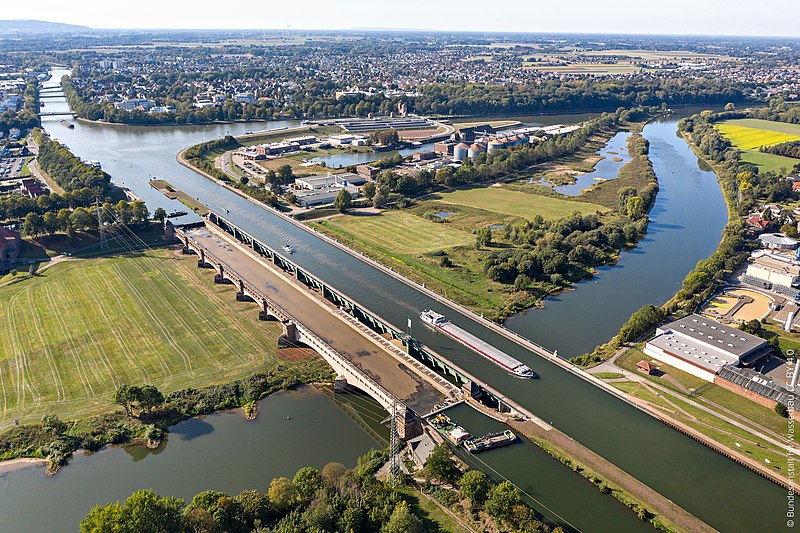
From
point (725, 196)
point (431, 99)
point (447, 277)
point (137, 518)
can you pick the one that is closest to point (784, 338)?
point (447, 277)

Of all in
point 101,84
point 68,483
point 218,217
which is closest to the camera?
point 68,483

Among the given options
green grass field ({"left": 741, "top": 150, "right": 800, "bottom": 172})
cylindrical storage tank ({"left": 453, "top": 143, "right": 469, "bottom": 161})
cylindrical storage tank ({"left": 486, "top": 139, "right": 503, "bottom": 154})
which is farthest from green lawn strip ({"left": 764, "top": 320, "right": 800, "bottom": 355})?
cylindrical storage tank ({"left": 486, "top": 139, "right": 503, "bottom": 154})

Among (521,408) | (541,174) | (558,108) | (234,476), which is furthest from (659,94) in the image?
(234,476)

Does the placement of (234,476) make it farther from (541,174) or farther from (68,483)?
(541,174)

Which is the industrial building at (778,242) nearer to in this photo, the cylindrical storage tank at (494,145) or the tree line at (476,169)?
the tree line at (476,169)

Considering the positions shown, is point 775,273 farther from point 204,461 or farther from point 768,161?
point 768,161
